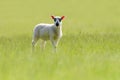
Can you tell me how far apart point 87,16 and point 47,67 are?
42714 mm

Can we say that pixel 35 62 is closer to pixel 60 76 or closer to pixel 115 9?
pixel 60 76

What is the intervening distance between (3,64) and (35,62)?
90 centimetres

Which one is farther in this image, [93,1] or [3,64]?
[93,1]

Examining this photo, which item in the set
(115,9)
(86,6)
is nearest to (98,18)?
(115,9)

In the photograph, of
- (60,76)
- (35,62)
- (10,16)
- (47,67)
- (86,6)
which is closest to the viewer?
(60,76)

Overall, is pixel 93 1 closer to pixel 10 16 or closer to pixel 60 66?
pixel 10 16

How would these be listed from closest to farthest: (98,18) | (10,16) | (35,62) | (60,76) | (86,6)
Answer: (60,76)
(35,62)
(98,18)
(10,16)
(86,6)

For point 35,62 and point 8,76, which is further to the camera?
point 35,62

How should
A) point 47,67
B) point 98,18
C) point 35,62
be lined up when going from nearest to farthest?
point 47,67 → point 35,62 → point 98,18

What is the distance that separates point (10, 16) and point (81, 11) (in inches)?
386

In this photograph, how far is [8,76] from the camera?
9.55 metres

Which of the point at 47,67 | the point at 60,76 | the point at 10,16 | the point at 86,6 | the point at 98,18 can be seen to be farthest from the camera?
the point at 86,6

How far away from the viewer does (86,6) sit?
199 feet

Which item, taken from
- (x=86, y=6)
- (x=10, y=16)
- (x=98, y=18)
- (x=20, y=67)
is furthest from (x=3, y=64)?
(x=86, y=6)
